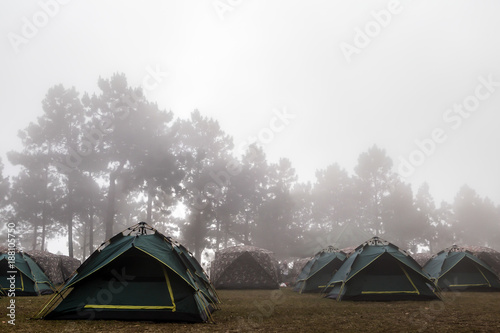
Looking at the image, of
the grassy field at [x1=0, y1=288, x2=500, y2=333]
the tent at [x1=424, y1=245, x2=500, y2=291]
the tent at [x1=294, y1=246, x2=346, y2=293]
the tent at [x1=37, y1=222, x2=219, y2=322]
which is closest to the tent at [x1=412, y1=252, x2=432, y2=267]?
the tent at [x1=424, y1=245, x2=500, y2=291]

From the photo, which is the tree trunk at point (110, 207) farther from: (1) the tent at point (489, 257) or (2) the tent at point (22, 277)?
(1) the tent at point (489, 257)

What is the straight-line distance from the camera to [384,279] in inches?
496

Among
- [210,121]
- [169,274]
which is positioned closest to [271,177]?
[210,121]

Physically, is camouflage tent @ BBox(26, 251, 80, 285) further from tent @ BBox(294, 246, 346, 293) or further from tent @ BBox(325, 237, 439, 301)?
tent @ BBox(325, 237, 439, 301)

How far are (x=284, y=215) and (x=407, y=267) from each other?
28.6m

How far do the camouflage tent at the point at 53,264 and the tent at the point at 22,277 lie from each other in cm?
312

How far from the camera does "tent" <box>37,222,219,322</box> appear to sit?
809cm

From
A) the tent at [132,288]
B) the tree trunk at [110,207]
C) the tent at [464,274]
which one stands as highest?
the tree trunk at [110,207]

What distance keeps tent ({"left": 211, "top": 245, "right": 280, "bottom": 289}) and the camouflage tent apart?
877 cm

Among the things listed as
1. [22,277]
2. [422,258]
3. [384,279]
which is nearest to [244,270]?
[384,279]

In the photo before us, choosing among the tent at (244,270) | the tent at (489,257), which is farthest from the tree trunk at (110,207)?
the tent at (489,257)

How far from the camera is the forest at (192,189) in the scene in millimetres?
30578

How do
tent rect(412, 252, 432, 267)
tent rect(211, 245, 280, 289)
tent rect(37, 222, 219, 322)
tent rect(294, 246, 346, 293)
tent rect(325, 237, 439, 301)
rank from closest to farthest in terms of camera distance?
tent rect(37, 222, 219, 322)
tent rect(325, 237, 439, 301)
tent rect(294, 246, 346, 293)
tent rect(211, 245, 280, 289)
tent rect(412, 252, 432, 267)

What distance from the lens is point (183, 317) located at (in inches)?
316
